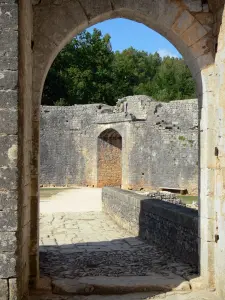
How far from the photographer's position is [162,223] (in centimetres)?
769

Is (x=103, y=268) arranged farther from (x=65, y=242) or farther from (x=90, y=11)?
(x=90, y=11)

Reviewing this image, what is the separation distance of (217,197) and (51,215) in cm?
789

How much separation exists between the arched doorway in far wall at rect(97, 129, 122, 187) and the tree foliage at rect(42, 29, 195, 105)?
1136 cm

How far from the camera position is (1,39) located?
164 inches

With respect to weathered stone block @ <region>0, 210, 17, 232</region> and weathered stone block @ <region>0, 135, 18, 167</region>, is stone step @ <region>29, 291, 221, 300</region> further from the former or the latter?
weathered stone block @ <region>0, 135, 18, 167</region>

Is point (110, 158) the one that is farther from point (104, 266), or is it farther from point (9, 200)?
point (9, 200)

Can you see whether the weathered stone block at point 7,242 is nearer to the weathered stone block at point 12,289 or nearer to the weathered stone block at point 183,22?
the weathered stone block at point 12,289

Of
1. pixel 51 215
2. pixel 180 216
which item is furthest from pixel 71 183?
pixel 180 216

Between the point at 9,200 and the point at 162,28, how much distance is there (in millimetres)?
2877

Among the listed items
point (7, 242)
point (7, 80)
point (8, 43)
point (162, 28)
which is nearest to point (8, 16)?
point (8, 43)

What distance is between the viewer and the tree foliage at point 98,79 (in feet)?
115

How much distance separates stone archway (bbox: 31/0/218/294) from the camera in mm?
5371

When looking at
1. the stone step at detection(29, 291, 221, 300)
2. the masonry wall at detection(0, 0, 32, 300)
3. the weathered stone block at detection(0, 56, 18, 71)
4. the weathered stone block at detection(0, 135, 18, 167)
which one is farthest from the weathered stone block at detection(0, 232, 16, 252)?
the weathered stone block at detection(0, 56, 18, 71)

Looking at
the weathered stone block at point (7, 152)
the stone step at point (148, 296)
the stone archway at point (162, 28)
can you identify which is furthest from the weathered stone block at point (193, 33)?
the stone step at point (148, 296)
